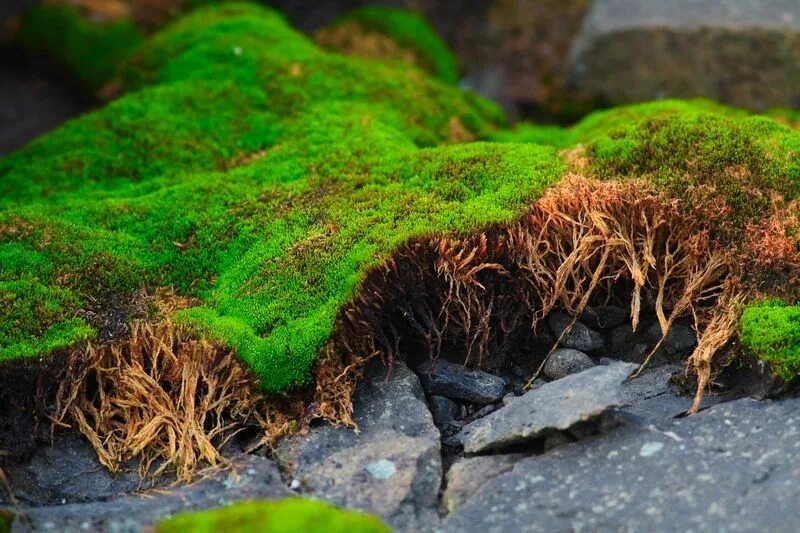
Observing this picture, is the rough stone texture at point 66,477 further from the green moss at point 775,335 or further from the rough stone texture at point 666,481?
the green moss at point 775,335

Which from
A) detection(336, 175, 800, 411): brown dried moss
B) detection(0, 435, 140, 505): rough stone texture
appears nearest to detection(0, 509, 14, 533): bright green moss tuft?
detection(0, 435, 140, 505): rough stone texture

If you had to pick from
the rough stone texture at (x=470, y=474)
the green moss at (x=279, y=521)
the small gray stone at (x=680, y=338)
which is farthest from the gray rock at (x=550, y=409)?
the green moss at (x=279, y=521)

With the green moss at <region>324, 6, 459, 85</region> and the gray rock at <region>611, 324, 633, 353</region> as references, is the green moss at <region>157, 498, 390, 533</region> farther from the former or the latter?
the green moss at <region>324, 6, 459, 85</region>

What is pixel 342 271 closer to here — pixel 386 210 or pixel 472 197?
pixel 386 210

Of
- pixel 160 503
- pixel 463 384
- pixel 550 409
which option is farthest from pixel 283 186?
pixel 550 409

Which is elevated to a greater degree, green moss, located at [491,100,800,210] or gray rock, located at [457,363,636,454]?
green moss, located at [491,100,800,210]

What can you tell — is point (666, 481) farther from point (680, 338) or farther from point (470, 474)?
point (680, 338)

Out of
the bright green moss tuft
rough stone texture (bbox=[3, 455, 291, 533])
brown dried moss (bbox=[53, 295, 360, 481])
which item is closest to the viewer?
the bright green moss tuft
